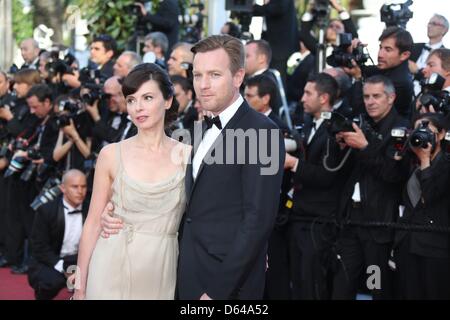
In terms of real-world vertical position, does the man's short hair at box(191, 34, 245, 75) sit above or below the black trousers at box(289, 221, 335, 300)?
above

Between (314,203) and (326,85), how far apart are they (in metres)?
0.85

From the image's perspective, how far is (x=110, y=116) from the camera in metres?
7.59

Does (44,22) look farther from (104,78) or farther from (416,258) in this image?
(416,258)

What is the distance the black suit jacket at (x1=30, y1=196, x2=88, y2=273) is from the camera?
22.7 ft

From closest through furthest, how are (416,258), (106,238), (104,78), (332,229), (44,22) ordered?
(106,238) < (416,258) < (332,229) < (104,78) < (44,22)

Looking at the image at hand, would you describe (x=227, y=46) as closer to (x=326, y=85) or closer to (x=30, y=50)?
(x=326, y=85)

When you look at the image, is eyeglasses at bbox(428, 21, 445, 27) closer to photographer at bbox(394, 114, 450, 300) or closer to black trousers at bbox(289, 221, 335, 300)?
photographer at bbox(394, 114, 450, 300)

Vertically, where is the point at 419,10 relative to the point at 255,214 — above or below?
above

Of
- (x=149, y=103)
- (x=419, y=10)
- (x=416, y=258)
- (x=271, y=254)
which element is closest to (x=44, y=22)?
(x=419, y=10)

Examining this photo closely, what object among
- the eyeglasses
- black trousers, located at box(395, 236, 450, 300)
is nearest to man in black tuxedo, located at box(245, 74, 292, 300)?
black trousers, located at box(395, 236, 450, 300)

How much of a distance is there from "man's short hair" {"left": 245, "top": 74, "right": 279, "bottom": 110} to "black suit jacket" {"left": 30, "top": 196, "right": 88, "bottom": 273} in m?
1.82
